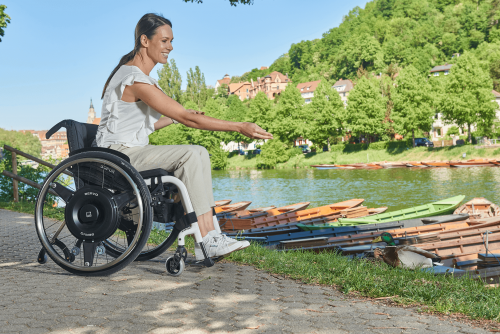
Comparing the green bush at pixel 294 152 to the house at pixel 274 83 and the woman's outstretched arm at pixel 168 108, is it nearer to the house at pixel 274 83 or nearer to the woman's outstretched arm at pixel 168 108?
the woman's outstretched arm at pixel 168 108

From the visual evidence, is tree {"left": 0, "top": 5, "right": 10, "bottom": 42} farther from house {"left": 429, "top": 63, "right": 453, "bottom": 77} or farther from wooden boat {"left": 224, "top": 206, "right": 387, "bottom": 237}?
house {"left": 429, "top": 63, "right": 453, "bottom": 77}

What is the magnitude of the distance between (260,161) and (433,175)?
22.3m

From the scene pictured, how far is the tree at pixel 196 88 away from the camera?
73688 millimetres

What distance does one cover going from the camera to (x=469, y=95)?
4334 centimetres

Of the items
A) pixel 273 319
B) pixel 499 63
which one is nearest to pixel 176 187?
pixel 273 319

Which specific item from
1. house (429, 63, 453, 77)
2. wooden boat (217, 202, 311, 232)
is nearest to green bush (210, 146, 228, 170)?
wooden boat (217, 202, 311, 232)

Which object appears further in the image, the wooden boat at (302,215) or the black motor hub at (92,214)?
the wooden boat at (302,215)

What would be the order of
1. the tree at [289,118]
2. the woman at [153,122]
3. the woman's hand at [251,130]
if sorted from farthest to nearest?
the tree at [289,118] < the woman at [153,122] < the woman's hand at [251,130]

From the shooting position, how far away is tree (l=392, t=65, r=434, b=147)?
154 ft

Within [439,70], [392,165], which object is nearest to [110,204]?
[392,165]

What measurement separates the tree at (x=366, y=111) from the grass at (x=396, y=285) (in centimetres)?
4851

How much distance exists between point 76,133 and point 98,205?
0.70 meters

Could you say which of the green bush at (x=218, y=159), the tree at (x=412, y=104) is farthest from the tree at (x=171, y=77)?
the tree at (x=412, y=104)

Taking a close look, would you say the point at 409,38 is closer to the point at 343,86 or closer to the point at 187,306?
the point at 343,86
